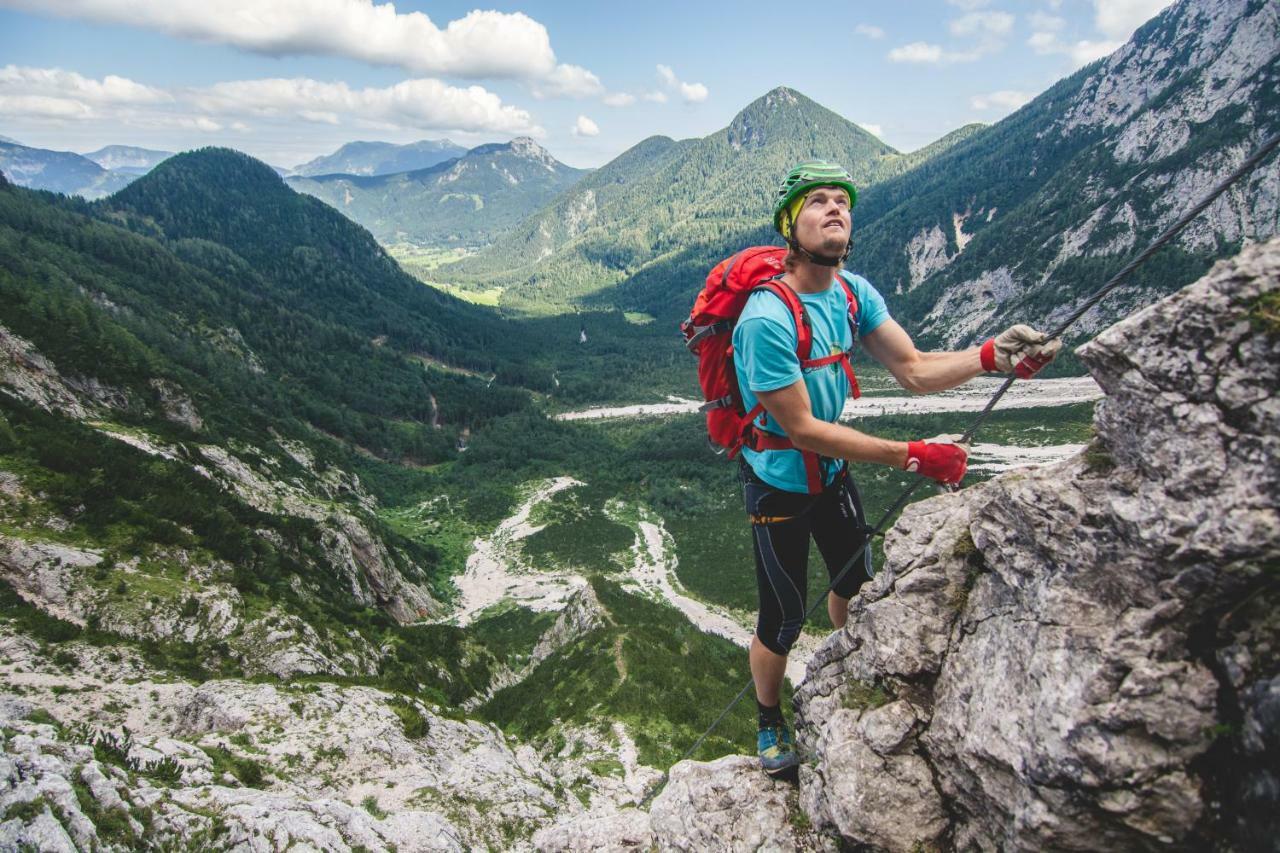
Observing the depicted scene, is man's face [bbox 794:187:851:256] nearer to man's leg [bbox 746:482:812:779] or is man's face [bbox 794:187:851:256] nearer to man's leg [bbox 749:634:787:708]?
man's leg [bbox 746:482:812:779]

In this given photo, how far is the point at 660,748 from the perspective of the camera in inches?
877

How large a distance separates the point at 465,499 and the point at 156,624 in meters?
78.9

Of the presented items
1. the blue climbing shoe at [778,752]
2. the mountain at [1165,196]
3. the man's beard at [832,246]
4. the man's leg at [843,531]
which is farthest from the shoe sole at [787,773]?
the mountain at [1165,196]

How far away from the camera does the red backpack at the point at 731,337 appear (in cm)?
551

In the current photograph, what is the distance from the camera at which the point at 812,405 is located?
5.75 meters

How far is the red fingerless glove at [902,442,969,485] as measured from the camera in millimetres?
5203

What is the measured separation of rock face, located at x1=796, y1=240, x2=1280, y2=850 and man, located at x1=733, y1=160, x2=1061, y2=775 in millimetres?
913

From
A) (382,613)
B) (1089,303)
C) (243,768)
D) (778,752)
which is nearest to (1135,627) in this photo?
(1089,303)

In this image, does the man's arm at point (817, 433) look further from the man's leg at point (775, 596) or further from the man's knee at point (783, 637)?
the man's knee at point (783, 637)

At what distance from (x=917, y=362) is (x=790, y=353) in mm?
1872

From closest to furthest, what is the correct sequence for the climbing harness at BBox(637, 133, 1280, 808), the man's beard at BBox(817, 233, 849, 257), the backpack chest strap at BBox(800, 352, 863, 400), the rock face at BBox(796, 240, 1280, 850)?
the rock face at BBox(796, 240, 1280, 850) < the climbing harness at BBox(637, 133, 1280, 808) < the man's beard at BBox(817, 233, 849, 257) < the backpack chest strap at BBox(800, 352, 863, 400)

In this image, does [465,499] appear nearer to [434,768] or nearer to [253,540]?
[253,540]

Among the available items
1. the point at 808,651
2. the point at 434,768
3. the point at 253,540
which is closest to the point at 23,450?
the point at 253,540

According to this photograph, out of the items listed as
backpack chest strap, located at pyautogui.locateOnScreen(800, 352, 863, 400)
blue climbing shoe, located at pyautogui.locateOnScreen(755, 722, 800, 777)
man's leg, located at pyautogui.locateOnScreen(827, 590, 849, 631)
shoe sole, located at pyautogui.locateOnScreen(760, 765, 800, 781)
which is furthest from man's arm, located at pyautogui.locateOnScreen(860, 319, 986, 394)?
shoe sole, located at pyautogui.locateOnScreen(760, 765, 800, 781)
